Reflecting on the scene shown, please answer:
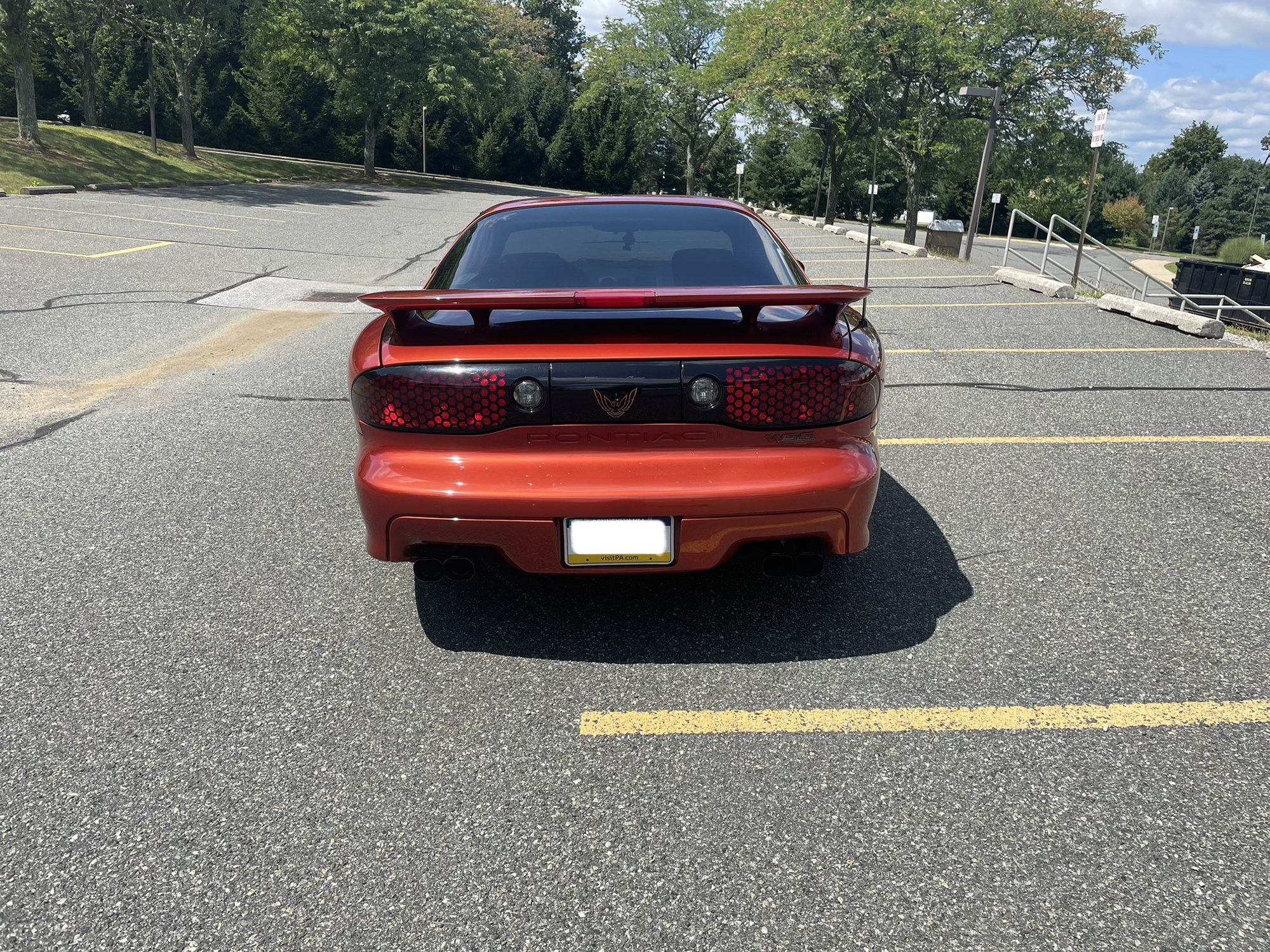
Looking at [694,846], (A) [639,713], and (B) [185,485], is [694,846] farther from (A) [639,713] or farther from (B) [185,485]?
(B) [185,485]

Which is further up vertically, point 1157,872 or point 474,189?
point 474,189

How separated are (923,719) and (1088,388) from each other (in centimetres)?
498

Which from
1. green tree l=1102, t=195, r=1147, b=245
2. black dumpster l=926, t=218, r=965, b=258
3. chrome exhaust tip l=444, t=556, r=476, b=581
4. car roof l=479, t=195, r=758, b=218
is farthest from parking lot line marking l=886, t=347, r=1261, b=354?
green tree l=1102, t=195, r=1147, b=245

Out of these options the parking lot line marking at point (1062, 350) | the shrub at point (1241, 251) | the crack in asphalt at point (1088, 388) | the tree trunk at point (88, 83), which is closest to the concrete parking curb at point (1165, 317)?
the parking lot line marking at point (1062, 350)

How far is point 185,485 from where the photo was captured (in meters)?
4.47

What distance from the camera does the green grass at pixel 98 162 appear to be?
22391 mm

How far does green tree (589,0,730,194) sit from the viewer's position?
50.9 metres

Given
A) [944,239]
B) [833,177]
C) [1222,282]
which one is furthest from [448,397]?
[833,177]

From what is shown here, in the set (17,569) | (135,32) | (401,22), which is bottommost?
(17,569)

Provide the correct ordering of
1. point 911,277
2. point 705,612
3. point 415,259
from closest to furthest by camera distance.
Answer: point 705,612
point 911,277
point 415,259

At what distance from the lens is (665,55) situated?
51.2 meters

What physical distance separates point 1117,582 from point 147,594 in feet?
12.1

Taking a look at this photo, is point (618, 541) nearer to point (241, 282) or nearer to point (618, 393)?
point (618, 393)

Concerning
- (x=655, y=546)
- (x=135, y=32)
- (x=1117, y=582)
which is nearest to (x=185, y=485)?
(x=655, y=546)
